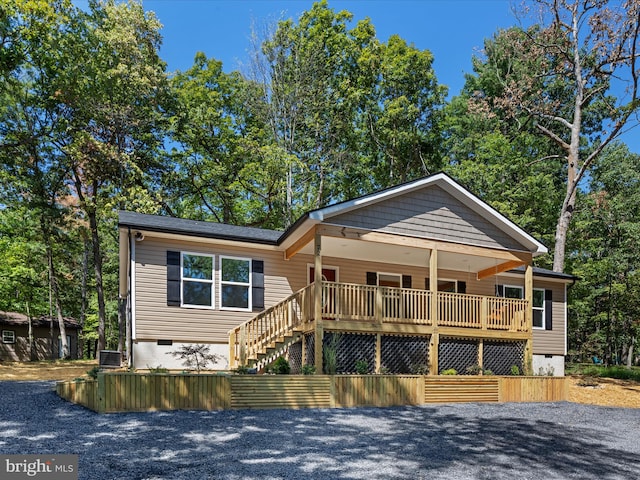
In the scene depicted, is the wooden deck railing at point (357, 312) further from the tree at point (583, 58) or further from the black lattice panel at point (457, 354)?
the tree at point (583, 58)

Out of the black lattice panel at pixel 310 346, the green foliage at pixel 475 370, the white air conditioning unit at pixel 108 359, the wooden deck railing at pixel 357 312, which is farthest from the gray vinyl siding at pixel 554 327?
the white air conditioning unit at pixel 108 359

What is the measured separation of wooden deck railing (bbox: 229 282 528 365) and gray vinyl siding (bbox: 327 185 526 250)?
154cm

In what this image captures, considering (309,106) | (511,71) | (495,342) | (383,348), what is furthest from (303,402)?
(511,71)

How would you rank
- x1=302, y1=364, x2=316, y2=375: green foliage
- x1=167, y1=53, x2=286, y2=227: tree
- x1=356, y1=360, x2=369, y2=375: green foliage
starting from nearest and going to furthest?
1. x1=302, y1=364, x2=316, y2=375: green foliage
2. x1=356, y1=360, x2=369, y2=375: green foliage
3. x1=167, y1=53, x2=286, y2=227: tree

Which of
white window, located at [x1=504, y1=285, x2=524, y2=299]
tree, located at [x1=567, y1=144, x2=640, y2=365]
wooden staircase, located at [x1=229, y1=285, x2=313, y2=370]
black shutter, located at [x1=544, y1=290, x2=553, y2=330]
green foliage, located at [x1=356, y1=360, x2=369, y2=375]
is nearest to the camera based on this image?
green foliage, located at [x1=356, y1=360, x2=369, y2=375]

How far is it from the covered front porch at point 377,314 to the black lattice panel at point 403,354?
0.06 meters

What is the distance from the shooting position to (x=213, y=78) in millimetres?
27703

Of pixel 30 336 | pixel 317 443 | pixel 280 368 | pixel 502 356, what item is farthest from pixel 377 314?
pixel 30 336

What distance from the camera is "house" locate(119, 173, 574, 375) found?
12.6 m

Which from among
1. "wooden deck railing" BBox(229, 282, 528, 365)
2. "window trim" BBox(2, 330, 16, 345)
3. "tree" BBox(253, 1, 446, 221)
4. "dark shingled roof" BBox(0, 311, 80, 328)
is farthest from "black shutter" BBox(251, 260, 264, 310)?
"window trim" BBox(2, 330, 16, 345)

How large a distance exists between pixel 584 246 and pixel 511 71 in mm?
12079

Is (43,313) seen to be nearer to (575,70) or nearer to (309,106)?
(309,106)

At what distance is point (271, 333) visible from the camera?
12852mm

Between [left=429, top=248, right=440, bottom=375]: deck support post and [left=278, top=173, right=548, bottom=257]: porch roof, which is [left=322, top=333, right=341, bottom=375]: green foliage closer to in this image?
[left=429, top=248, right=440, bottom=375]: deck support post
